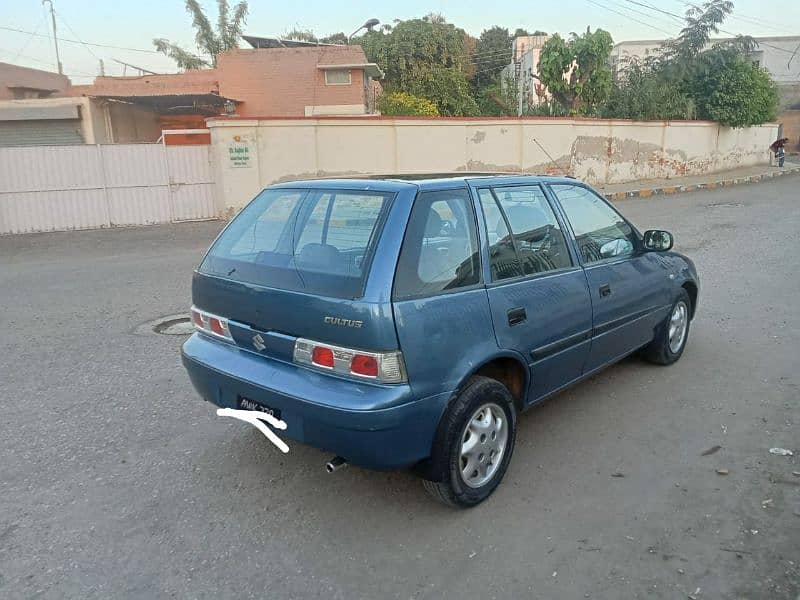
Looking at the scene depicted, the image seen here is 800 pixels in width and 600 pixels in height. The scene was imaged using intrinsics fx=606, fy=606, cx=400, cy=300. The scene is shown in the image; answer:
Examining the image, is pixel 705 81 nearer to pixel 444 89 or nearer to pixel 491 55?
pixel 444 89

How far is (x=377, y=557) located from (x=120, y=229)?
13.9 metres

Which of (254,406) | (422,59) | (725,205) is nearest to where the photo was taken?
(254,406)

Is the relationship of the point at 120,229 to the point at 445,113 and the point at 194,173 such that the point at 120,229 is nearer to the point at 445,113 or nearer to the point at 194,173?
the point at 194,173

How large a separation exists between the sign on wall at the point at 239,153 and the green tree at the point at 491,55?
34.8 m

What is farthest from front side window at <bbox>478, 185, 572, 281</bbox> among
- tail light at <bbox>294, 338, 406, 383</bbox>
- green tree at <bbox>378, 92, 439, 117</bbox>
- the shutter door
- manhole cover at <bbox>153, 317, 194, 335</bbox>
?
the shutter door

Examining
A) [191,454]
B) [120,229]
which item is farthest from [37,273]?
[191,454]

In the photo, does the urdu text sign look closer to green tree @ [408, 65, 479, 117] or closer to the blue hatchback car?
the blue hatchback car

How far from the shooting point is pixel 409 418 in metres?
2.71

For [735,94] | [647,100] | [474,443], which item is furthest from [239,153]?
[735,94]

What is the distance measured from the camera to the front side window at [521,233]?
3.32 meters

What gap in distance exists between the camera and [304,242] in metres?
3.22

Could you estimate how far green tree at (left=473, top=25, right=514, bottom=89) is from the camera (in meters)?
48.8

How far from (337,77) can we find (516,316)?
24692 millimetres

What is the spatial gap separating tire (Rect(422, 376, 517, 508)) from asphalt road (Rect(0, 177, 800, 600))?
0.12 m
